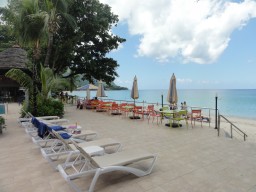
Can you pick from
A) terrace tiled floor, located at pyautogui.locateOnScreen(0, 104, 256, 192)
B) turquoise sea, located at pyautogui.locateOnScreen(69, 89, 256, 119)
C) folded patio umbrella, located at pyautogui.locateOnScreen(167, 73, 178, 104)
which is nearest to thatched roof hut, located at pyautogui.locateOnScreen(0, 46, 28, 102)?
terrace tiled floor, located at pyautogui.locateOnScreen(0, 104, 256, 192)

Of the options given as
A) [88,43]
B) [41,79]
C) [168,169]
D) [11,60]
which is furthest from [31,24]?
[168,169]

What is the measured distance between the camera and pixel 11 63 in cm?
1179

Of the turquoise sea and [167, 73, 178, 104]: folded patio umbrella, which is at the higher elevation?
[167, 73, 178, 104]: folded patio umbrella

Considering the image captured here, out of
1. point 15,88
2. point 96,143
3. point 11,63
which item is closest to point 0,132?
point 96,143

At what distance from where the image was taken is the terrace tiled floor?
344cm

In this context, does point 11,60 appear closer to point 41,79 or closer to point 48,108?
point 41,79

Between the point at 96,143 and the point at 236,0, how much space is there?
158 inches

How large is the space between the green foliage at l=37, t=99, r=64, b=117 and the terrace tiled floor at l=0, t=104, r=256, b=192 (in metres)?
3.48

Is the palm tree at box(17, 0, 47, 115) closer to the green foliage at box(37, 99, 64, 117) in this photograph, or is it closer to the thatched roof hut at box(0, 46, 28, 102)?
the green foliage at box(37, 99, 64, 117)

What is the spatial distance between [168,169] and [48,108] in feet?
26.5

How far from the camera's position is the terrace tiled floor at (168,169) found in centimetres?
344

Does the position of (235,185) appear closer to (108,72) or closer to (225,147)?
(225,147)

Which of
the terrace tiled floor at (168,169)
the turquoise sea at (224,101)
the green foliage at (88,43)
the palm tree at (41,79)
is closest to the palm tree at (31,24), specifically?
the palm tree at (41,79)

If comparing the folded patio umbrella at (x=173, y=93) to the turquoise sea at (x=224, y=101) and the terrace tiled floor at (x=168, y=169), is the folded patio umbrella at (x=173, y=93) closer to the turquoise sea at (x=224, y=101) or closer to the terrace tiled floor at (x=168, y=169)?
the turquoise sea at (x=224, y=101)
